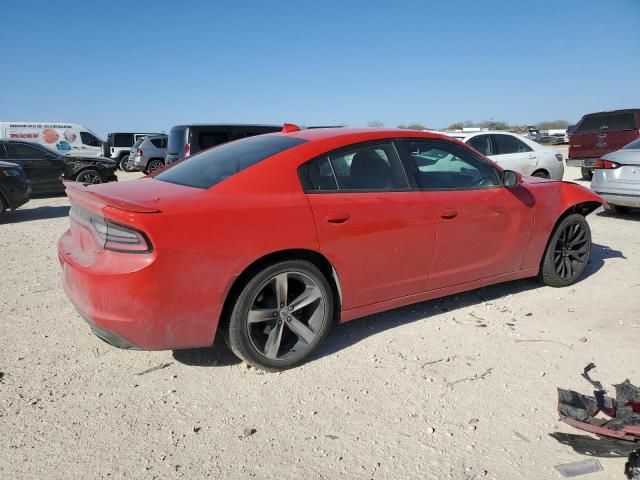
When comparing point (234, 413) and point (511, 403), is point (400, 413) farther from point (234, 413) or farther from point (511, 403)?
point (234, 413)

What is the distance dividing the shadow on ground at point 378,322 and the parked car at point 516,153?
16.4 feet

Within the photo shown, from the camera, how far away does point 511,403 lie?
290 cm

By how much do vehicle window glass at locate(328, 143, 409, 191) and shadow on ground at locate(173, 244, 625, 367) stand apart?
3.63 ft

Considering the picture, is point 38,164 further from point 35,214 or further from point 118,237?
point 118,237

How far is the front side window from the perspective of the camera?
3.38 metres

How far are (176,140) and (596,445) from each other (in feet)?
39.1

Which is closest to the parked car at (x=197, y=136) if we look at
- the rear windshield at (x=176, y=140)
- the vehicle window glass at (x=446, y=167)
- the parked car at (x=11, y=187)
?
the rear windshield at (x=176, y=140)

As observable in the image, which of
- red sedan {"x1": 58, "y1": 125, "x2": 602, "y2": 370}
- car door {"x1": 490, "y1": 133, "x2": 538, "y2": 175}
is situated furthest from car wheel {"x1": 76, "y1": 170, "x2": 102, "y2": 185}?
red sedan {"x1": 58, "y1": 125, "x2": 602, "y2": 370}

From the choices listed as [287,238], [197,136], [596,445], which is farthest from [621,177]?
[197,136]

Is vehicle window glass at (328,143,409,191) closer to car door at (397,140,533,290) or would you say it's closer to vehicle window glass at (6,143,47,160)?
car door at (397,140,533,290)

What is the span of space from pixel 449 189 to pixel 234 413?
2282 mm

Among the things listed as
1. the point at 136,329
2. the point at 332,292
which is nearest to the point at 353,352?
the point at 332,292

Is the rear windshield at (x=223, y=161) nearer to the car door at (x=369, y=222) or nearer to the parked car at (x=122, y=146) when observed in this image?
the car door at (x=369, y=222)

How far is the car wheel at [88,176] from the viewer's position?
13320mm
